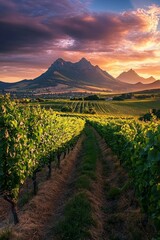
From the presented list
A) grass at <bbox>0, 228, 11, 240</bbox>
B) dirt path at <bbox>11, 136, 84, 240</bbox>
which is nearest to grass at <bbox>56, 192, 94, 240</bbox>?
dirt path at <bbox>11, 136, 84, 240</bbox>

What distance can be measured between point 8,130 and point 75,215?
14.8 feet

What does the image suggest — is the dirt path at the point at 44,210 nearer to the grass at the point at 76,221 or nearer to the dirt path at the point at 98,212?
the dirt path at the point at 98,212

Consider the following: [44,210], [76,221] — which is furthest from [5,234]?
[44,210]

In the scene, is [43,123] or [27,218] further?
[43,123]

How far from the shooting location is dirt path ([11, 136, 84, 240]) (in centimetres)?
1195

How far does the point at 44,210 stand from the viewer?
582 inches

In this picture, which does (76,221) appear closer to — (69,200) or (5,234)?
(5,234)

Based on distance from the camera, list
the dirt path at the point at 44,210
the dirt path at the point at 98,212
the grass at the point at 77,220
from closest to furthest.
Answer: the grass at the point at 77,220
the dirt path at the point at 98,212
the dirt path at the point at 44,210

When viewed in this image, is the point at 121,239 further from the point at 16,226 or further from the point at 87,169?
the point at 87,169

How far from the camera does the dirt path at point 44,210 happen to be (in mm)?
11945

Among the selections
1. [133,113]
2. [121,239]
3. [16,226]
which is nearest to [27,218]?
[16,226]

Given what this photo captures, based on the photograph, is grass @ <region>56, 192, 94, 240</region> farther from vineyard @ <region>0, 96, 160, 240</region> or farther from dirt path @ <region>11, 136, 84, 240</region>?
dirt path @ <region>11, 136, 84, 240</region>

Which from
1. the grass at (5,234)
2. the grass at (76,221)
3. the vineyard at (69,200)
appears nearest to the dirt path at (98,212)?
the vineyard at (69,200)

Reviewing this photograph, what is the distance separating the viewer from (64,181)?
21.2 meters
